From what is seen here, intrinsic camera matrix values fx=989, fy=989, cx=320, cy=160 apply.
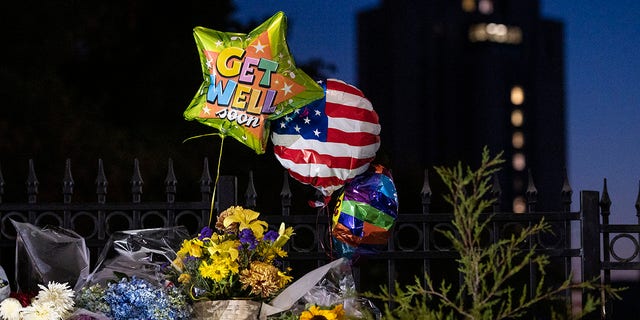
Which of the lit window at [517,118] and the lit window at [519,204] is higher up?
the lit window at [517,118]

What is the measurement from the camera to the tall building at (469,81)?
53.4m

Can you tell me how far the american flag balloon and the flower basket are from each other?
1.17m

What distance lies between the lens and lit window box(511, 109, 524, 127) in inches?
2296

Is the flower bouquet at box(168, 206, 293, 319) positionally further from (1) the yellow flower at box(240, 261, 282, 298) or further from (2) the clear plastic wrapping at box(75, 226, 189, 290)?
(2) the clear plastic wrapping at box(75, 226, 189, 290)

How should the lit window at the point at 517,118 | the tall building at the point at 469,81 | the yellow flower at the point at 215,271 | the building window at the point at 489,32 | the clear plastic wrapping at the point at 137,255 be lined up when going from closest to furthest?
the yellow flower at the point at 215,271 < the clear plastic wrapping at the point at 137,255 < the tall building at the point at 469,81 < the building window at the point at 489,32 < the lit window at the point at 517,118

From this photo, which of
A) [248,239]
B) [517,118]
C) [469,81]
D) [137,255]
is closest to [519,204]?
[517,118]

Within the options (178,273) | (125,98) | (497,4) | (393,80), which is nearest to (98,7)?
(125,98)

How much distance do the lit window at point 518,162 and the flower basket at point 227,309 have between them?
177 ft

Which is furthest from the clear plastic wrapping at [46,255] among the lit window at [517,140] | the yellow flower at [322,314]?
the lit window at [517,140]

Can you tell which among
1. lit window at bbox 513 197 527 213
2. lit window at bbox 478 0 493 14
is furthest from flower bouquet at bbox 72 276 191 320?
lit window at bbox 478 0 493 14

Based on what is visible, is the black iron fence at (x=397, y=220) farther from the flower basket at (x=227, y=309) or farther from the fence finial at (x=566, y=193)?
the flower basket at (x=227, y=309)

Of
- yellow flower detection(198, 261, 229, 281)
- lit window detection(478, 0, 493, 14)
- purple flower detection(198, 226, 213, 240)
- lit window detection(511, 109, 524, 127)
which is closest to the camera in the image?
yellow flower detection(198, 261, 229, 281)

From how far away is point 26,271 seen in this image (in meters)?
5.47

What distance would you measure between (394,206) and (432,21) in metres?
50.7
